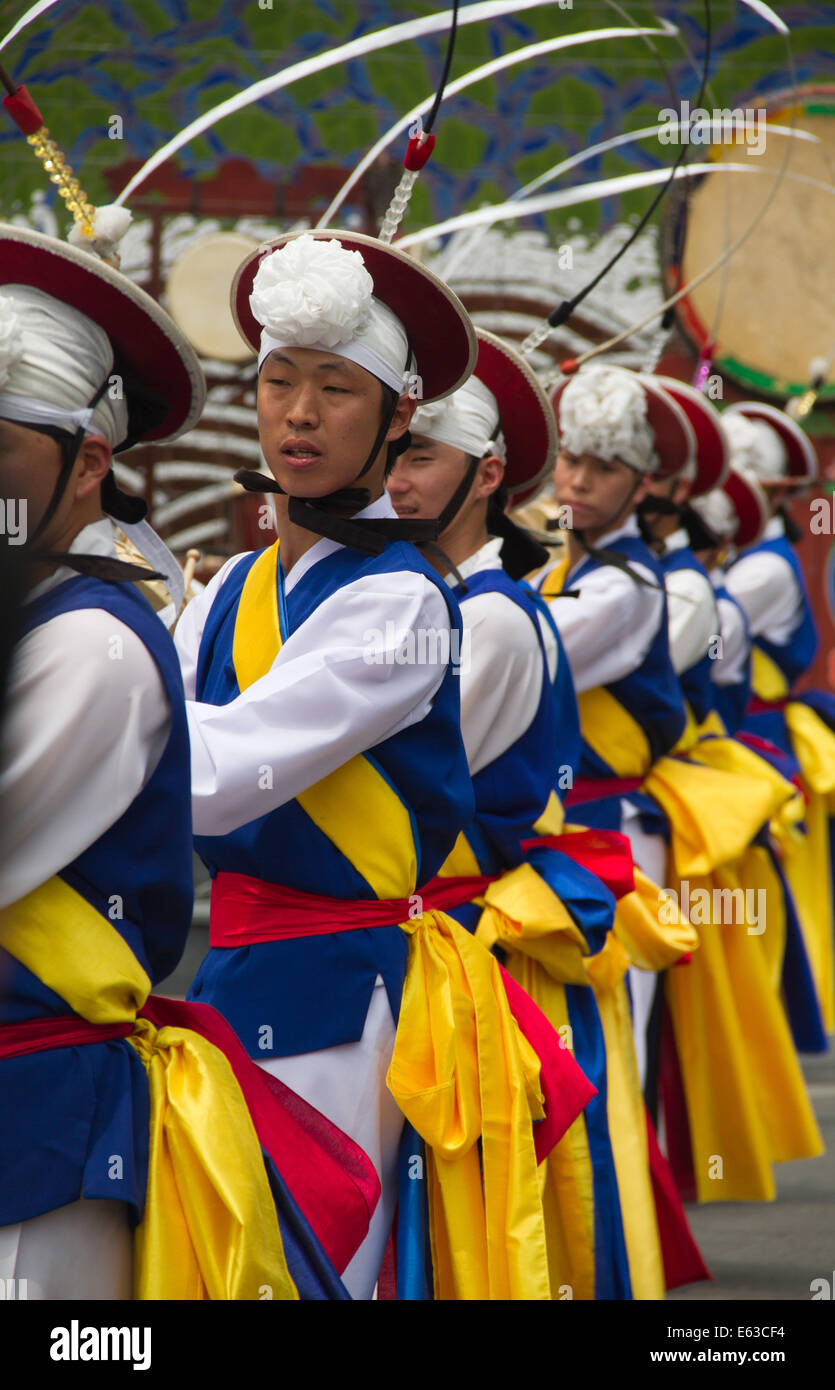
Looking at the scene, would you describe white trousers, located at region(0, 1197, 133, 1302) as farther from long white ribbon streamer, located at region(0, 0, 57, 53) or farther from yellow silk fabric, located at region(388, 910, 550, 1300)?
long white ribbon streamer, located at region(0, 0, 57, 53)

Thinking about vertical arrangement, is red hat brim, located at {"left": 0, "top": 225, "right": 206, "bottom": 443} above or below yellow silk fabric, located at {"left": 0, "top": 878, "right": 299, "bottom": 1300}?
above

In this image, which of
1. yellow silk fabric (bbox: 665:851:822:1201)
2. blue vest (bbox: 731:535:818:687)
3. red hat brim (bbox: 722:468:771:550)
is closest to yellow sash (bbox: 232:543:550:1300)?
yellow silk fabric (bbox: 665:851:822:1201)

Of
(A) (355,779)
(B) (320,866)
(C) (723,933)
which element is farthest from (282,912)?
(C) (723,933)

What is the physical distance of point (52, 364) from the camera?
1.84 metres

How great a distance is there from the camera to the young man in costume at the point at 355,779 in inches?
89.4

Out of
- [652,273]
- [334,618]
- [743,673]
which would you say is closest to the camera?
[334,618]

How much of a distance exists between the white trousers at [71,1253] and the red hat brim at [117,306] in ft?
3.02

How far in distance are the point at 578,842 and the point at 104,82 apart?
447 centimetres

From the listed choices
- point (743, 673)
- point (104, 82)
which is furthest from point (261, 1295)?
point (104, 82)

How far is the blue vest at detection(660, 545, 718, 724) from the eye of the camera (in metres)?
5.13

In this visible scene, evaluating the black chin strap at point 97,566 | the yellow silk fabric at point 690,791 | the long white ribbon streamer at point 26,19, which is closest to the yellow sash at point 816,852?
the yellow silk fabric at point 690,791

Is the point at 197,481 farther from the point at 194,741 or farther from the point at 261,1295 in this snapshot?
the point at 261,1295

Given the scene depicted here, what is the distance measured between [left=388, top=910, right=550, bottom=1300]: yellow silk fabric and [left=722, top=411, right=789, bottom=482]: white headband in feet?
15.7

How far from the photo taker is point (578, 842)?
3.41 m
